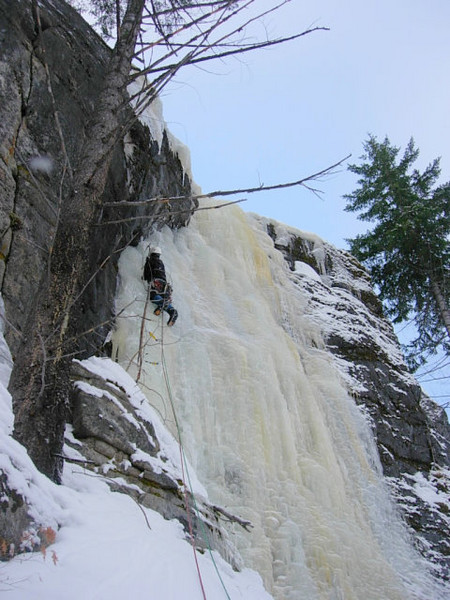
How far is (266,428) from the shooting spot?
6453mm

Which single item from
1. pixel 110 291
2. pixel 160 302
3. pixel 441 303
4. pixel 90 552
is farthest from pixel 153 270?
pixel 441 303

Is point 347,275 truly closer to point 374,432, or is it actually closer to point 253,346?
point 374,432

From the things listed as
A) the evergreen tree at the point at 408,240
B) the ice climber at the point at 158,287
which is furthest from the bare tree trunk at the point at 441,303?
the ice climber at the point at 158,287

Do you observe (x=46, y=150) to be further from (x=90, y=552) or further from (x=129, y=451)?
(x=90, y=552)

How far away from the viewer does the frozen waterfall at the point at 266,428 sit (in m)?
5.49

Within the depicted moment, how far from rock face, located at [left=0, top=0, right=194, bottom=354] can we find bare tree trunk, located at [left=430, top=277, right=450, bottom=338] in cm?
687

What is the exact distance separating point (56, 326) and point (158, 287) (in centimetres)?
464

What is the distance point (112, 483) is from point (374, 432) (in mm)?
6573

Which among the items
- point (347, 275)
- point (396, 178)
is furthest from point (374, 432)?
point (396, 178)

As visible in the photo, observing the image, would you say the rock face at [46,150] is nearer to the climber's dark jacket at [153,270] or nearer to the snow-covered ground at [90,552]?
the climber's dark jacket at [153,270]

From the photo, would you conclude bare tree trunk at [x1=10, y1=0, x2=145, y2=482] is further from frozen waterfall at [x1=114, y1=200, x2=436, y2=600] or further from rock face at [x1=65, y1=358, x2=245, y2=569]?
frozen waterfall at [x1=114, y1=200, x2=436, y2=600]

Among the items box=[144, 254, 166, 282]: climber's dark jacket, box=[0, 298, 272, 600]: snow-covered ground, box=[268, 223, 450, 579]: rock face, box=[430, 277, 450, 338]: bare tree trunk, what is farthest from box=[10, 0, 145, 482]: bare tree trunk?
box=[430, 277, 450, 338]: bare tree trunk

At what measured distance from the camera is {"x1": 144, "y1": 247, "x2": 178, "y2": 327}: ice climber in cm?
682

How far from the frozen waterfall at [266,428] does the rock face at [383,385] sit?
54 cm
